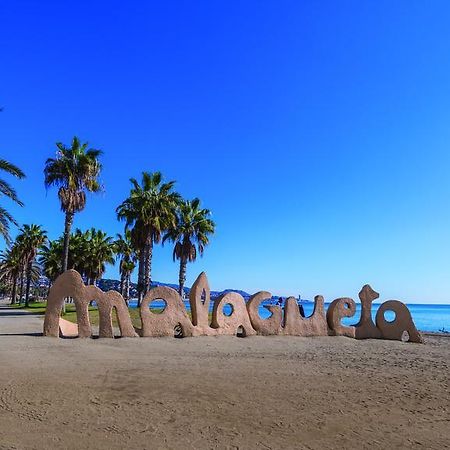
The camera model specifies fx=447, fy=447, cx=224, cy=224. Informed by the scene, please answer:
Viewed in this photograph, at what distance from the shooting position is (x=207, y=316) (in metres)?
18.0

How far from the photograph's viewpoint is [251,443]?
6484 mm

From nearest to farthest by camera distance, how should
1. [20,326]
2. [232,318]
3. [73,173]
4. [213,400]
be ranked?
[213,400] < [232,318] < [20,326] < [73,173]

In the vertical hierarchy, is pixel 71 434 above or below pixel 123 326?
below

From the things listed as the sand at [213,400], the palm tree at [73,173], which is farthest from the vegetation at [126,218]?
the sand at [213,400]

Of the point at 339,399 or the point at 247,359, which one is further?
the point at 247,359

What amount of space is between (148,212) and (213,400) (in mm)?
28706

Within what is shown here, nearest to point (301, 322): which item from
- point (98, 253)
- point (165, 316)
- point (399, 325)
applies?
point (399, 325)

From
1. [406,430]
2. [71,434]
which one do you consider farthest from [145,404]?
[406,430]

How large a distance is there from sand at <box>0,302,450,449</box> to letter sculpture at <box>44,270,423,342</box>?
2226mm

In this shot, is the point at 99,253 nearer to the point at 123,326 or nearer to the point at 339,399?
the point at 123,326

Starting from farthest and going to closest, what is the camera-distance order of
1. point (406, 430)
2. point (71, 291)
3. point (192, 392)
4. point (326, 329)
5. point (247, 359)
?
1. point (326, 329)
2. point (71, 291)
3. point (247, 359)
4. point (192, 392)
5. point (406, 430)

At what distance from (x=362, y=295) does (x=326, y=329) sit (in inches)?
92.2

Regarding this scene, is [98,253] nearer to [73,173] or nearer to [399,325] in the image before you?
[73,173]

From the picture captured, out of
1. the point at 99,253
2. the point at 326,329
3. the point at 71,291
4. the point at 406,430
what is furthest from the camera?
the point at 99,253
